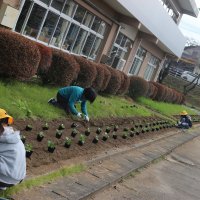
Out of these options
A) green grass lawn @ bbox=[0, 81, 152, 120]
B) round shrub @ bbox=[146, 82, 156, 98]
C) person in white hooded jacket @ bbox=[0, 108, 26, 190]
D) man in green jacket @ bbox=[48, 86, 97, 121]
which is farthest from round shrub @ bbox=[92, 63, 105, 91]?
person in white hooded jacket @ bbox=[0, 108, 26, 190]

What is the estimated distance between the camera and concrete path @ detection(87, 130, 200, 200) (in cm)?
718

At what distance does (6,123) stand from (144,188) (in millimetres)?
3713

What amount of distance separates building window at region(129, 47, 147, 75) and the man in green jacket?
55.6ft

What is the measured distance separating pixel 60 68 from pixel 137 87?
10.1m

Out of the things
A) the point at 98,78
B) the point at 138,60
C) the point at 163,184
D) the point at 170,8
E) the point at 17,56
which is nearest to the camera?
the point at 163,184

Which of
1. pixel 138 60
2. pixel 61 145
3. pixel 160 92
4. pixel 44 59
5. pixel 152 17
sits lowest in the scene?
pixel 61 145

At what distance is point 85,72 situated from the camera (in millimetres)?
13727

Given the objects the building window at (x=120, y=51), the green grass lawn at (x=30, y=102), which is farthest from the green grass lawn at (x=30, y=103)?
the building window at (x=120, y=51)

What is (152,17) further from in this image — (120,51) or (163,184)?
(163,184)

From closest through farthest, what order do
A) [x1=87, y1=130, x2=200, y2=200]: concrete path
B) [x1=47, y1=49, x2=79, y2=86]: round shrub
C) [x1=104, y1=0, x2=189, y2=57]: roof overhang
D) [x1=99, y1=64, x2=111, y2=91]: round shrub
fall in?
1. [x1=87, y1=130, x2=200, y2=200]: concrete path
2. [x1=47, y1=49, x2=79, y2=86]: round shrub
3. [x1=99, y1=64, x2=111, y2=91]: round shrub
4. [x1=104, y1=0, x2=189, y2=57]: roof overhang

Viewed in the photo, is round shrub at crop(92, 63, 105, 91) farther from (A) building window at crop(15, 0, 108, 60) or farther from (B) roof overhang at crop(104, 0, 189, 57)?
(B) roof overhang at crop(104, 0, 189, 57)

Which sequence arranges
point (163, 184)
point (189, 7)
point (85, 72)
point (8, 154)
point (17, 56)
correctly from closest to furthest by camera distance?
point (8, 154)
point (163, 184)
point (17, 56)
point (85, 72)
point (189, 7)

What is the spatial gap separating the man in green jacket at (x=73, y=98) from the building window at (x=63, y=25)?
171 inches

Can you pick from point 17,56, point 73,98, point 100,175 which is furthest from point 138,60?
point 100,175
